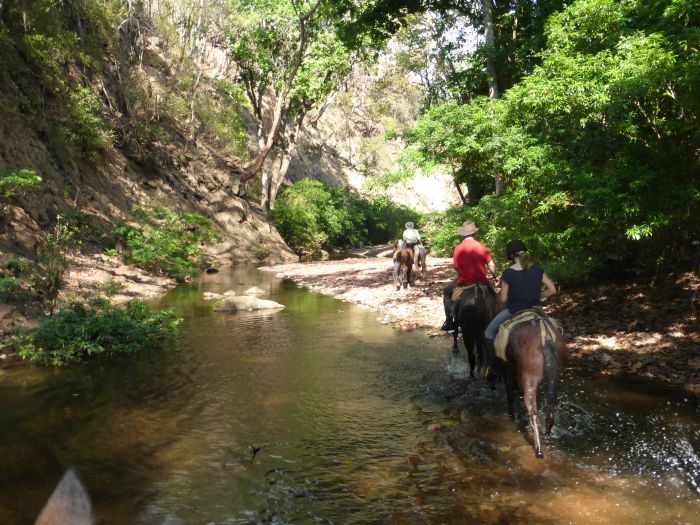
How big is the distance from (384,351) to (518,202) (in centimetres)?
475

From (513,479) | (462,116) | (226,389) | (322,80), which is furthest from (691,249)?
(322,80)

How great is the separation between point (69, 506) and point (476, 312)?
25.4 ft

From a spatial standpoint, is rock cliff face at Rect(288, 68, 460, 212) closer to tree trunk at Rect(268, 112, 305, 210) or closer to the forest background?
the forest background

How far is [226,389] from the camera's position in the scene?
26.2 ft

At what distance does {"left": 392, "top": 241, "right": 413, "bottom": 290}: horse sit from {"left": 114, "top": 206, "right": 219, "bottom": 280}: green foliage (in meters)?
7.84

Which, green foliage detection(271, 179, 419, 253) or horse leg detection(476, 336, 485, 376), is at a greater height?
green foliage detection(271, 179, 419, 253)

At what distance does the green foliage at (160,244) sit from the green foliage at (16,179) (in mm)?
5034

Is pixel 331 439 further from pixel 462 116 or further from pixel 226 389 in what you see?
pixel 462 116

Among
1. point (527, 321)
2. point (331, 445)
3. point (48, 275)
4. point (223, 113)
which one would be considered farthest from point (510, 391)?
point (223, 113)

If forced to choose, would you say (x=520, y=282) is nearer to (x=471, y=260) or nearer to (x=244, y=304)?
(x=471, y=260)

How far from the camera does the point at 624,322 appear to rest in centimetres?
1066

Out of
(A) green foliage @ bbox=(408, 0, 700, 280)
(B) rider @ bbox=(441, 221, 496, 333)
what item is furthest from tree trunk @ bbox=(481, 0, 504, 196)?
(B) rider @ bbox=(441, 221, 496, 333)

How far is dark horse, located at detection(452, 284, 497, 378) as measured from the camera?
8383 mm

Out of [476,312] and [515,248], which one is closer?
[515,248]
